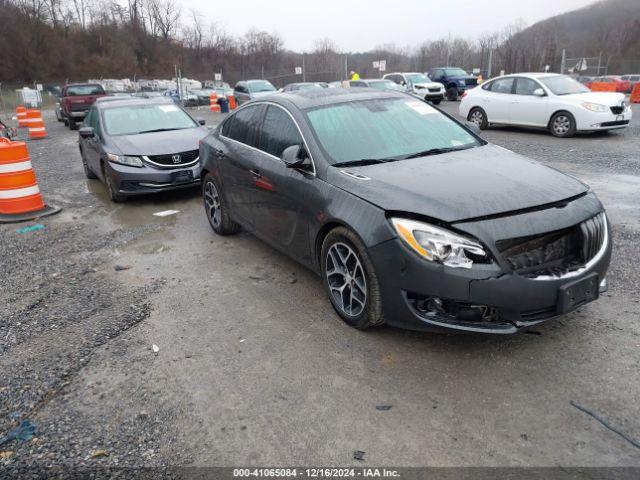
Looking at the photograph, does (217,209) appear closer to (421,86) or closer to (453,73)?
(421,86)

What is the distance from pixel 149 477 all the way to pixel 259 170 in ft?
9.68

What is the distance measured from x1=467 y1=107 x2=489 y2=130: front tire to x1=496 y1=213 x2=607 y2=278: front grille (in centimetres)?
1219

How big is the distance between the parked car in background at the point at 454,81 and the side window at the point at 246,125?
2341 cm

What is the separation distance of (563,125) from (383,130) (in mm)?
10178

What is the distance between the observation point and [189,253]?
5.70m

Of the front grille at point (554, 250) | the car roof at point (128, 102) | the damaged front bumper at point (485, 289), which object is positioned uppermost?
the car roof at point (128, 102)

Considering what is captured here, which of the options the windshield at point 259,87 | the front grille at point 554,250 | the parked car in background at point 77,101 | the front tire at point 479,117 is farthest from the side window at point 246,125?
the windshield at point 259,87

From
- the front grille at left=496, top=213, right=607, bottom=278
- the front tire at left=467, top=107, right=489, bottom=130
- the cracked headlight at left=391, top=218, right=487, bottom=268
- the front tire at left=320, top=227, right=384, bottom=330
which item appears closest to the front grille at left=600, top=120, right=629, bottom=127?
the front tire at left=467, top=107, right=489, bottom=130

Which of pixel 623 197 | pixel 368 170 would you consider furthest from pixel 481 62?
pixel 368 170

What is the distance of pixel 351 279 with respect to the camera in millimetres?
3645

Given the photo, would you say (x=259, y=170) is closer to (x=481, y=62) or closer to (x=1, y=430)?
(x=1, y=430)

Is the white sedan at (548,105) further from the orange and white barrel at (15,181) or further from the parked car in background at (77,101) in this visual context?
the parked car in background at (77,101)

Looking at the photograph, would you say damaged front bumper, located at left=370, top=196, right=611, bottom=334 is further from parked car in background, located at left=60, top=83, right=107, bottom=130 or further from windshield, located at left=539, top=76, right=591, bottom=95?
parked car in background, located at left=60, top=83, right=107, bottom=130

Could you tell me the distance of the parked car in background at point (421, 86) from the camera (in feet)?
78.4
